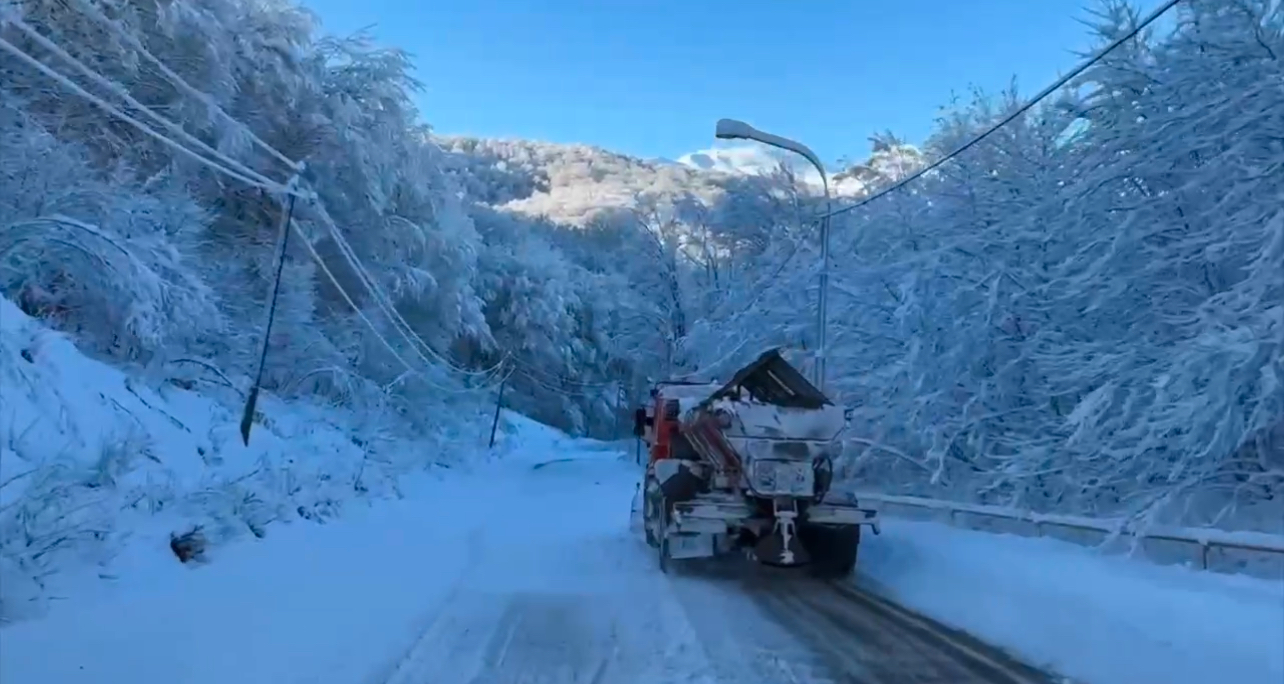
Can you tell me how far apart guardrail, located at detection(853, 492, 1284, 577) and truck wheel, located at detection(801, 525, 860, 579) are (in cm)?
185

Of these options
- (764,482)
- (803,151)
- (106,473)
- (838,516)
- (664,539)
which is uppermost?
(803,151)

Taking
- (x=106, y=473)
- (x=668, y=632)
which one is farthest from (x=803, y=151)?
(x=106, y=473)

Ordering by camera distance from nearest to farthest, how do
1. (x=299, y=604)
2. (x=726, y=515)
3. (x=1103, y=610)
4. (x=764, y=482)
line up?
(x=1103, y=610), (x=299, y=604), (x=726, y=515), (x=764, y=482)

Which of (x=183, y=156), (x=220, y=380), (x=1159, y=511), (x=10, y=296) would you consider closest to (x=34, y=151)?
(x=10, y=296)

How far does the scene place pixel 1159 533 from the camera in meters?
10.1

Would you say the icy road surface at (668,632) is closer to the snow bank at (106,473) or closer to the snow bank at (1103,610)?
the snow bank at (1103,610)

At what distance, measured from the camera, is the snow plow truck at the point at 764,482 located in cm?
1270

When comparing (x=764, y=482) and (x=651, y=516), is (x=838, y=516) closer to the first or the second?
(x=764, y=482)

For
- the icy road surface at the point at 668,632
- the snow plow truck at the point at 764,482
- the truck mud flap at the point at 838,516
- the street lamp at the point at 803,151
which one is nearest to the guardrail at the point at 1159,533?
the truck mud flap at the point at 838,516

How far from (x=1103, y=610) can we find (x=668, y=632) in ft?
11.5

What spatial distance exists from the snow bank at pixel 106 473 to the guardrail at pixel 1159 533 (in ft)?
28.2

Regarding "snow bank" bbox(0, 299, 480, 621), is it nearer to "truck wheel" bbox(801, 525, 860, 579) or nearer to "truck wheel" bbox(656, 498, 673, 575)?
"truck wheel" bbox(656, 498, 673, 575)

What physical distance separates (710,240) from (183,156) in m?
31.1

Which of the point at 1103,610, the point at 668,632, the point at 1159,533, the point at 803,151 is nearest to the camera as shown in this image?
the point at 1103,610
